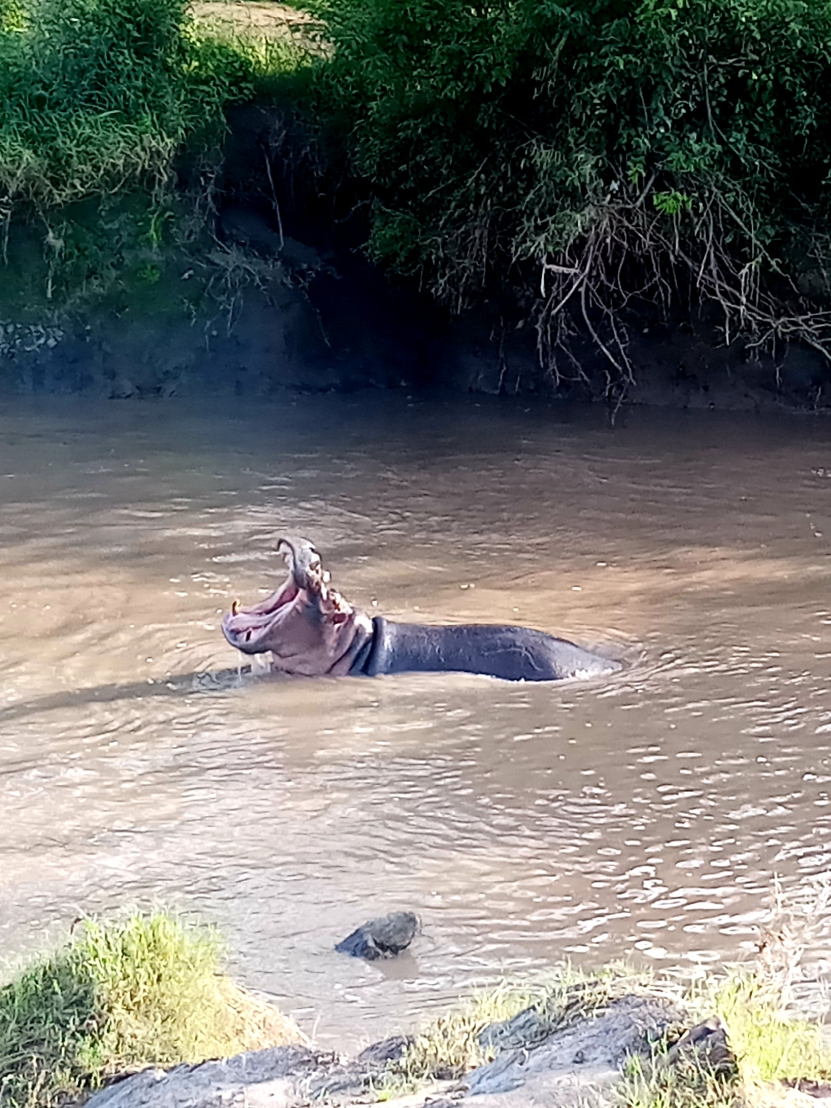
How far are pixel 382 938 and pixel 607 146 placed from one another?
10.1m

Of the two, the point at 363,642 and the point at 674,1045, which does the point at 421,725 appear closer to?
the point at 363,642

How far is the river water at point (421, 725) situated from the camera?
15.3 ft

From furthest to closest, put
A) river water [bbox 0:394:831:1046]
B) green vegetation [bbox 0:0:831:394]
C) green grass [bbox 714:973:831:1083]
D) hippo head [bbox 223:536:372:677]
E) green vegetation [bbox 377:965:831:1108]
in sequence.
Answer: green vegetation [bbox 0:0:831:394] < hippo head [bbox 223:536:372:677] < river water [bbox 0:394:831:1046] < green grass [bbox 714:973:831:1083] < green vegetation [bbox 377:965:831:1108]

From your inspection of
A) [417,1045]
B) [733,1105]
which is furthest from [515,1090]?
[417,1045]

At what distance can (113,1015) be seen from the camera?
10.8 ft

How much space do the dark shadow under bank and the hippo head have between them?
924 centimetres

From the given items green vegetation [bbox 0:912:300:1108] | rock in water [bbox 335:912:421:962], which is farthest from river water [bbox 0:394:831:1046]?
green vegetation [bbox 0:912:300:1108]

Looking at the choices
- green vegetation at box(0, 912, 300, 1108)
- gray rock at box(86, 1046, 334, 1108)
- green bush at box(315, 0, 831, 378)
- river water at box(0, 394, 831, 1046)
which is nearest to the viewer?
gray rock at box(86, 1046, 334, 1108)

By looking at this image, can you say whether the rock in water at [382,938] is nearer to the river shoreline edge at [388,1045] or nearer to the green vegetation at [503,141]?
the river shoreline edge at [388,1045]

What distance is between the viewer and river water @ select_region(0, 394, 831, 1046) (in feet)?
15.3

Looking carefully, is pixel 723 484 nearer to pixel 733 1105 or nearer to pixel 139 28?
pixel 139 28

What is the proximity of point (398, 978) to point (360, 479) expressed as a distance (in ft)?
26.4

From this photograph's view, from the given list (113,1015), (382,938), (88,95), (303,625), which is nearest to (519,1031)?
(113,1015)

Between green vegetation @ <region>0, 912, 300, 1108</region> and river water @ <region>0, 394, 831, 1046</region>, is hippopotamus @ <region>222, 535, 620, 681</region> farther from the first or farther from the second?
green vegetation @ <region>0, 912, 300, 1108</region>
